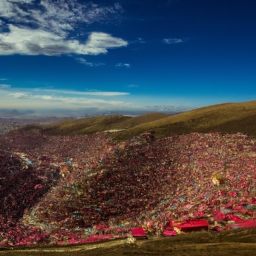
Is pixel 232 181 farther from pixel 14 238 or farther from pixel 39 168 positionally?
pixel 39 168

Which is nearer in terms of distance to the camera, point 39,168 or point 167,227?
point 167,227

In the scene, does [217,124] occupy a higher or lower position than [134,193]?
higher

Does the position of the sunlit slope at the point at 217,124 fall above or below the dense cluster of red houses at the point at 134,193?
above

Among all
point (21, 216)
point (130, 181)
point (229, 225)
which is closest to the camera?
point (229, 225)

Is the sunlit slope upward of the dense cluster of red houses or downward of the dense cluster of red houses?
upward

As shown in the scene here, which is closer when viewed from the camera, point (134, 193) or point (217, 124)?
point (134, 193)

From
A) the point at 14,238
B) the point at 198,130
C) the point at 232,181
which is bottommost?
the point at 14,238

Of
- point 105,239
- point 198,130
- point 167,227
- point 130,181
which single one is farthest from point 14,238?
point 198,130

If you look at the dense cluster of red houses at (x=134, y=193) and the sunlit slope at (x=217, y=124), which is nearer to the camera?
the dense cluster of red houses at (x=134, y=193)

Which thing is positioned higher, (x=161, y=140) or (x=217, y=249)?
(x=161, y=140)

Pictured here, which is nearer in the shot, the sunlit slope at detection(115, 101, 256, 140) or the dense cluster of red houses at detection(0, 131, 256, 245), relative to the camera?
the dense cluster of red houses at detection(0, 131, 256, 245)

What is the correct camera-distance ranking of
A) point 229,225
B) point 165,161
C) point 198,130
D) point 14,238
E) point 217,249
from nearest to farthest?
point 217,249 → point 229,225 → point 14,238 → point 165,161 → point 198,130
